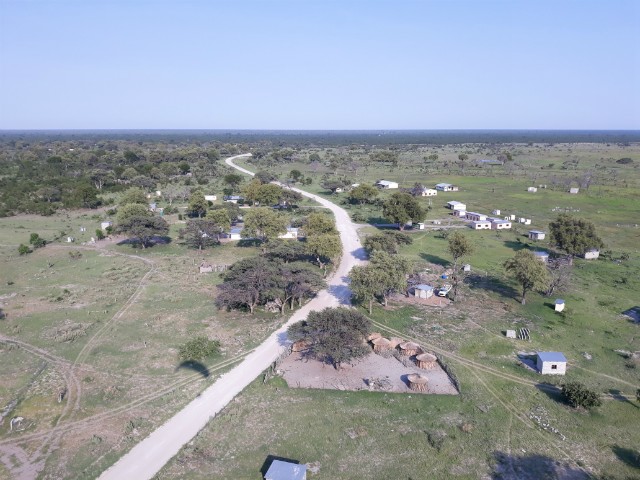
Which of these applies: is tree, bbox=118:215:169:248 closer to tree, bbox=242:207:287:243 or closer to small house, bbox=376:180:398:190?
Result: tree, bbox=242:207:287:243

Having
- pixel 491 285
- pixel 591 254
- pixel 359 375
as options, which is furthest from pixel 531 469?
pixel 591 254

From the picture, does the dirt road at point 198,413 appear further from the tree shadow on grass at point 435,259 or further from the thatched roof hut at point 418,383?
the tree shadow on grass at point 435,259

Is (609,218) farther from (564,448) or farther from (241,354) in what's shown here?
(241,354)

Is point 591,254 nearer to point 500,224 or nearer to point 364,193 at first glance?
point 500,224

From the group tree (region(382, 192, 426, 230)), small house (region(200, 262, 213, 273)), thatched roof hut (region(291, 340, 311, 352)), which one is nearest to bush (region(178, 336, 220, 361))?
thatched roof hut (region(291, 340, 311, 352))

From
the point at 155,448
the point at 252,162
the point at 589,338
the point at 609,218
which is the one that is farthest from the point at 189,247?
the point at 252,162

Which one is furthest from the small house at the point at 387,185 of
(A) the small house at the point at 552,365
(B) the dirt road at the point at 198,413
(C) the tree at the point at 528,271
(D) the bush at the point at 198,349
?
(D) the bush at the point at 198,349
